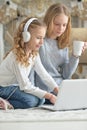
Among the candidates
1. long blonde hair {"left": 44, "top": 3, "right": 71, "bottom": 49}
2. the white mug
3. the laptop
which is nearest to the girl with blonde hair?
→ long blonde hair {"left": 44, "top": 3, "right": 71, "bottom": 49}

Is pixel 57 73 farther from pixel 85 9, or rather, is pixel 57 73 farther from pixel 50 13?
pixel 85 9


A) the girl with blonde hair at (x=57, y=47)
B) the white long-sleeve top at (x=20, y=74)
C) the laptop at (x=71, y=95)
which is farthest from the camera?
the girl with blonde hair at (x=57, y=47)

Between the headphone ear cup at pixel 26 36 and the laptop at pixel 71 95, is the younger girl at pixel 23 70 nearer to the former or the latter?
the headphone ear cup at pixel 26 36

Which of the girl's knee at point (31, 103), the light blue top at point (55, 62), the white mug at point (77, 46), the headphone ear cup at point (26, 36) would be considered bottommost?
the girl's knee at point (31, 103)

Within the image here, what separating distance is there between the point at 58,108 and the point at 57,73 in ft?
1.91

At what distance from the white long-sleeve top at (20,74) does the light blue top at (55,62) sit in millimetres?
177

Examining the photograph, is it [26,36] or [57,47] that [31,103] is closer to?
[26,36]

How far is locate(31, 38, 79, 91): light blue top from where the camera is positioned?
1.85 metres

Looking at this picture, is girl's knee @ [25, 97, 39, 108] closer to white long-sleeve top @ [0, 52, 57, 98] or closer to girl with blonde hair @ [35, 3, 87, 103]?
white long-sleeve top @ [0, 52, 57, 98]

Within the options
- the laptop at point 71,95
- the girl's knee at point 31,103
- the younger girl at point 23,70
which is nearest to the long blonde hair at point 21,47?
the younger girl at point 23,70

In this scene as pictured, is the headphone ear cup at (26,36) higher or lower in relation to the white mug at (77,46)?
higher

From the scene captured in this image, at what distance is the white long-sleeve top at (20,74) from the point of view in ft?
4.98

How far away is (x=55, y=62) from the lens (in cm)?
188

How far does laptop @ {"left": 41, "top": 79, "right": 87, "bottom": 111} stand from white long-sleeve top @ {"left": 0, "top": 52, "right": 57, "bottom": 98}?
0.21 m
